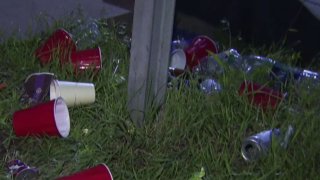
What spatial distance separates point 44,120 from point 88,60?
58 centimetres

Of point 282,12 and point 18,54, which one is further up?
point 282,12

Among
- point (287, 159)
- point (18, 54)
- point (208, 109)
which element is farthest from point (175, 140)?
point (18, 54)

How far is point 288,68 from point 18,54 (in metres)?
1.26

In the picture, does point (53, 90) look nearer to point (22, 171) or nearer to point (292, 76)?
point (22, 171)

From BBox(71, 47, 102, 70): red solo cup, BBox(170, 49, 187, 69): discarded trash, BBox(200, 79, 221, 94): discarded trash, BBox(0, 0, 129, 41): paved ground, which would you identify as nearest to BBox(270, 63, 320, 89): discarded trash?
BBox(200, 79, 221, 94): discarded trash

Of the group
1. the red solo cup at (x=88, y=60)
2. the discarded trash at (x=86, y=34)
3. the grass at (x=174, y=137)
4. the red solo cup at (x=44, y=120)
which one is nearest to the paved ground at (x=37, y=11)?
the discarded trash at (x=86, y=34)

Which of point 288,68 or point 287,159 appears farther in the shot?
point 288,68

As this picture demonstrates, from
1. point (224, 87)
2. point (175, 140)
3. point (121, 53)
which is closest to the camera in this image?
point (175, 140)

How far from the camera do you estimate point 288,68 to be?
3.29m

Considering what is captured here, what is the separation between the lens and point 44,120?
262cm

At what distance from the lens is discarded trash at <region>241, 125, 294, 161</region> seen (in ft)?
8.41

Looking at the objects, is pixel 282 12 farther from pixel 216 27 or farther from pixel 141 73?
pixel 141 73

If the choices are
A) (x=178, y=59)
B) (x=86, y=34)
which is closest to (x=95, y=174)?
(x=178, y=59)

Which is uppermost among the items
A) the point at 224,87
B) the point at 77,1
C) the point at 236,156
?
the point at 77,1
